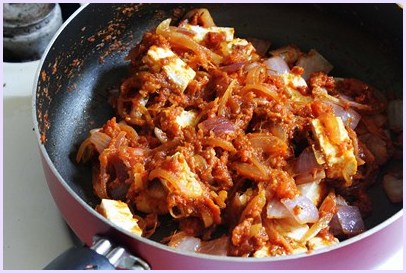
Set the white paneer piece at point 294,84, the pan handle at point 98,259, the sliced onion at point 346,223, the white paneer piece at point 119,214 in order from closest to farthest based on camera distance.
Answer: the pan handle at point 98,259
the white paneer piece at point 119,214
the sliced onion at point 346,223
the white paneer piece at point 294,84

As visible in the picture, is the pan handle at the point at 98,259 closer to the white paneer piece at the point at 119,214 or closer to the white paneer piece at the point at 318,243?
the white paneer piece at the point at 119,214

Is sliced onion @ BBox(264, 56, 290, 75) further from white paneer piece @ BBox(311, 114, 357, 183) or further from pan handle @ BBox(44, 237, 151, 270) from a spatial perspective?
pan handle @ BBox(44, 237, 151, 270)

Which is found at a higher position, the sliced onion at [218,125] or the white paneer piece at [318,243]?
the sliced onion at [218,125]

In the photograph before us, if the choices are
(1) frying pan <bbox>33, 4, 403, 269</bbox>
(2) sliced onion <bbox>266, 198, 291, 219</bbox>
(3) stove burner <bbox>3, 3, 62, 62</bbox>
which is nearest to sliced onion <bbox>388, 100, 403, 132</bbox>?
(1) frying pan <bbox>33, 4, 403, 269</bbox>

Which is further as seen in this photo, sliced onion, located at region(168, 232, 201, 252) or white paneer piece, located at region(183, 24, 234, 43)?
white paneer piece, located at region(183, 24, 234, 43)

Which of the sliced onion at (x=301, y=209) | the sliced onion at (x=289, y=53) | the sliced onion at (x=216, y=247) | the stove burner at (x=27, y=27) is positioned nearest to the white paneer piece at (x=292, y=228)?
the sliced onion at (x=301, y=209)

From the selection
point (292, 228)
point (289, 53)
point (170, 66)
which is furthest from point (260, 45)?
point (292, 228)

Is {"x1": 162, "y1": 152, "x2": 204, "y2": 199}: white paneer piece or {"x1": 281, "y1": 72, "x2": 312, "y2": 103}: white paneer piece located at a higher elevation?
{"x1": 281, "y1": 72, "x2": 312, "y2": 103}: white paneer piece
